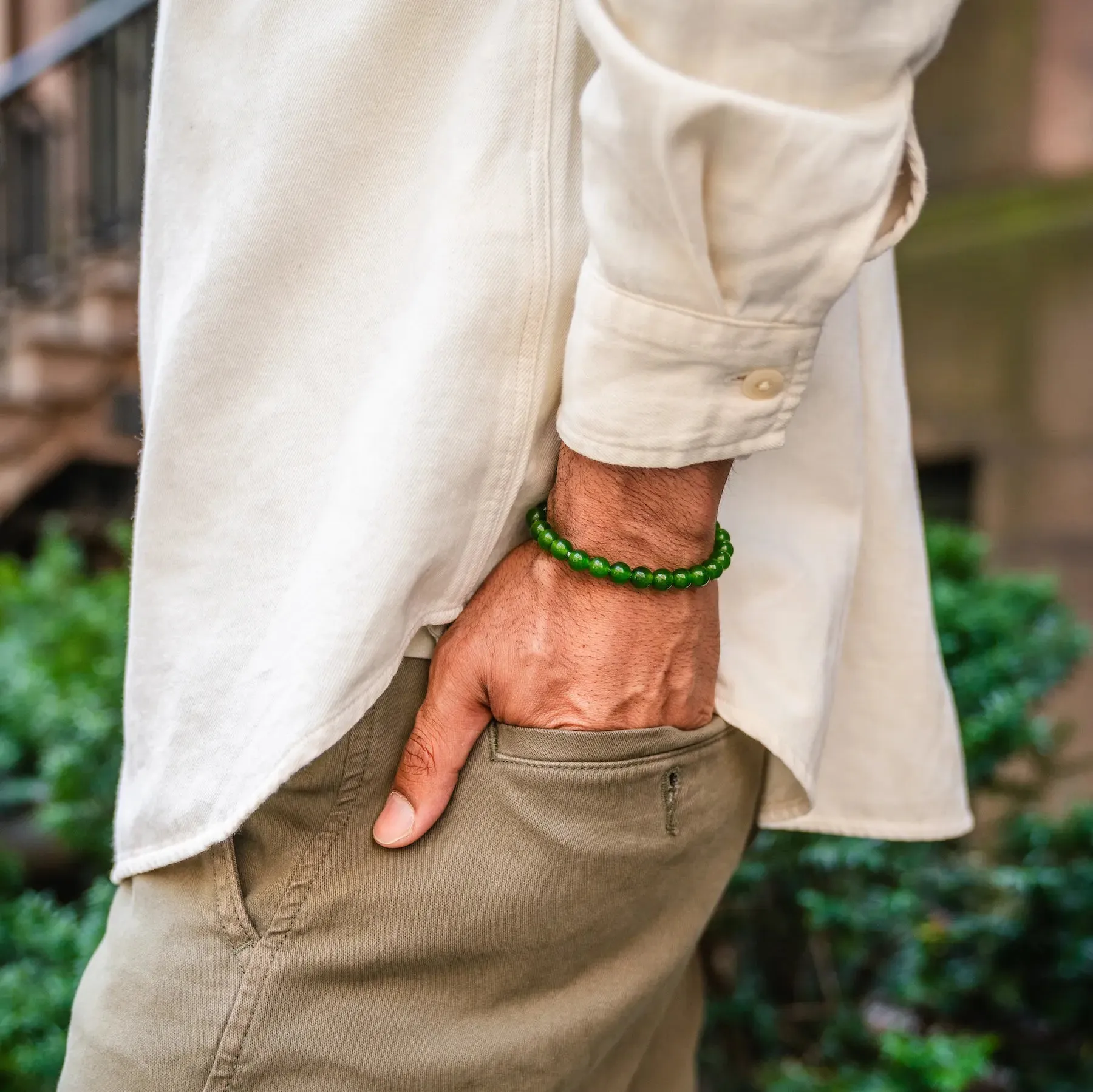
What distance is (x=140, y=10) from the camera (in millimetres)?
6797

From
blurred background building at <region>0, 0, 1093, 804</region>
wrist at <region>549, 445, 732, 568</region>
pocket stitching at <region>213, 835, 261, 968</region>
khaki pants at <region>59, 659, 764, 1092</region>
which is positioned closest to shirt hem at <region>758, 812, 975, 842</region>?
khaki pants at <region>59, 659, 764, 1092</region>

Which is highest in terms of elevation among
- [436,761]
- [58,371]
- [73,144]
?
[436,761]

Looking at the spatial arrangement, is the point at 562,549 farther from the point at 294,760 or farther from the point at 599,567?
the point at 294,760

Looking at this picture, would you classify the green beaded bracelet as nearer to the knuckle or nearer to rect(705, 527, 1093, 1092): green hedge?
the knuckle

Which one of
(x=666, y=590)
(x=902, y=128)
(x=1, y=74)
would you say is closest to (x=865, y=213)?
(x=902, y=128)

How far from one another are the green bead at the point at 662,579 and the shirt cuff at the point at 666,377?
3.3 inches

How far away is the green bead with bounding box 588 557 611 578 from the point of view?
83 centimetres

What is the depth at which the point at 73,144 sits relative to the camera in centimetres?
→ 755

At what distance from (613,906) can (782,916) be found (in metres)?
1.39

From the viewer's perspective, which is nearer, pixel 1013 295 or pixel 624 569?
pixel 624 569

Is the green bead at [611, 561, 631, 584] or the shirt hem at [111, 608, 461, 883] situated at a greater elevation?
the green bead at [611, 561, 631, 584]

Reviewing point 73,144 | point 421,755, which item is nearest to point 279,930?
point 421,755

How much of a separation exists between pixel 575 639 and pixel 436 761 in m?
0.14

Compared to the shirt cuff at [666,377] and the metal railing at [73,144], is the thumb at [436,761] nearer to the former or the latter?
the shirt cuff at [666,377]
